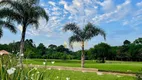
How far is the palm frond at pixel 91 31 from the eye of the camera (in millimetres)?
25922

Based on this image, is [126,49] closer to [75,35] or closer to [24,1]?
[75,35]

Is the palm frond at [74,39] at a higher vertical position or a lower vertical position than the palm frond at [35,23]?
lower

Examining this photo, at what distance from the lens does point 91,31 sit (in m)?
25.9

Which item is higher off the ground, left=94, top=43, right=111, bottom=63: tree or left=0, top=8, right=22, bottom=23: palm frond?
left=0, top=8, right=22, bottom=23: palm frond

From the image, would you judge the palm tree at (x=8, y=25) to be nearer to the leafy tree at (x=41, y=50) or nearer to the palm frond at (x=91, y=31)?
the palm frond at (x=91, y=31)

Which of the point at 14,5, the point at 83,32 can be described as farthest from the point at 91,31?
the point at 14,5

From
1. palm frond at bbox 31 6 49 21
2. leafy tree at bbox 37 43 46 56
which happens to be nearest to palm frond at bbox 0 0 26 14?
palm frond at bbox 31 6 49 21

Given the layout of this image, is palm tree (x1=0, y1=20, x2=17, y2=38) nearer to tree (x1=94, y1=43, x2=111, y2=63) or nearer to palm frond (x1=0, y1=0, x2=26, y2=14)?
palm frond (x1=0, y1=0, x2=26, y2=14)

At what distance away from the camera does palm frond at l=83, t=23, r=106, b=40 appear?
25.9 metres

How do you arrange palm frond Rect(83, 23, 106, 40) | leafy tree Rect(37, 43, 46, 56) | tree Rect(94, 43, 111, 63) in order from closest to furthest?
palm frond Rect(83, 23, 106, 40), leafy tree Rect(37, 43, 46, 56), tree Rect(94, 43, 111, 63)

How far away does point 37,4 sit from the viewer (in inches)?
950

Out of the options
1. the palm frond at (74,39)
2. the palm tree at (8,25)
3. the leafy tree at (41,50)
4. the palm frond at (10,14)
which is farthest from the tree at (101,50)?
the palm frond at (10,14)

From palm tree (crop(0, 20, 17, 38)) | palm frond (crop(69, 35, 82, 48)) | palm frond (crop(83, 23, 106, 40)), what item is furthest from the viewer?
palm frond (crop(69, 35, 82, 48))

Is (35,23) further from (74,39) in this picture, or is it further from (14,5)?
(74,39)
